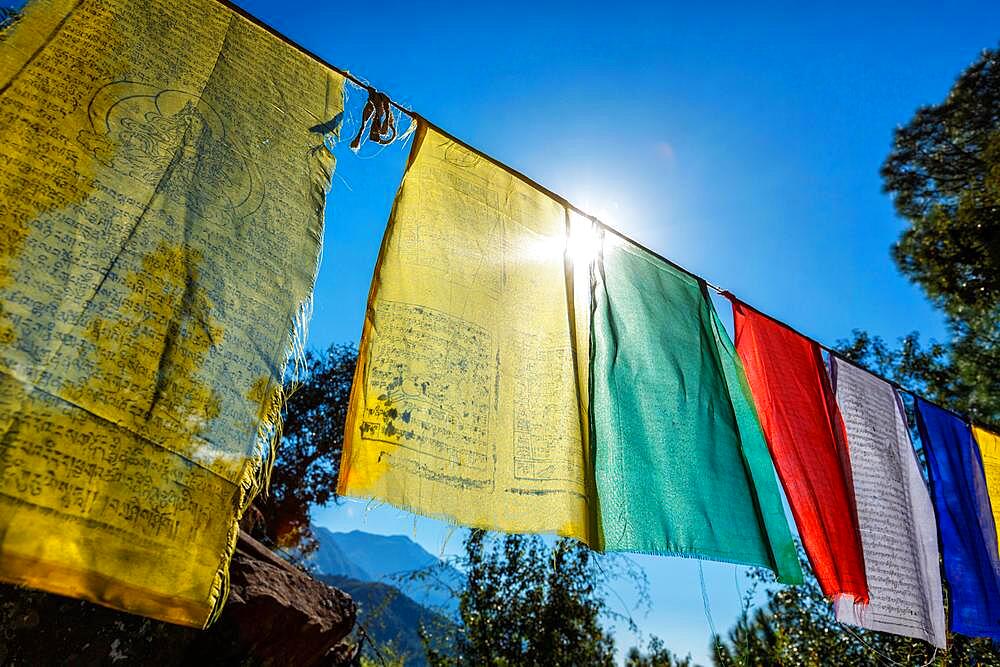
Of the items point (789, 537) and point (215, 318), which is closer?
point (215, 318)

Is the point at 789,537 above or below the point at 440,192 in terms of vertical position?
below

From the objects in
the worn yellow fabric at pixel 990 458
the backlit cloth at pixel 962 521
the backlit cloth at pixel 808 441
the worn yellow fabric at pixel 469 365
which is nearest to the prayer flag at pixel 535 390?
the worn yellow fabric at pixel 469 365

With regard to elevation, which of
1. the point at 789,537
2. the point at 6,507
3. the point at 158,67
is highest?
the point at 158,67

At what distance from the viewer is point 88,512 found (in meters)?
1.15

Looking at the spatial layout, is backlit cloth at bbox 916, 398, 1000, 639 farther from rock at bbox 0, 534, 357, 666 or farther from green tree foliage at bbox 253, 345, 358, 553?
green tree foliage at bbox 253, 345, 358, 553

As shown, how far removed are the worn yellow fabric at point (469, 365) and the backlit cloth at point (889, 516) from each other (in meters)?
1.80

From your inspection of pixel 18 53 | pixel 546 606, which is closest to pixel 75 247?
pixel 18 53

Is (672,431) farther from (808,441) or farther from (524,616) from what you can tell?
(524,616)

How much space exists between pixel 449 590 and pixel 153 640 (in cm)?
691

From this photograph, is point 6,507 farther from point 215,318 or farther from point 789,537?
point 789,537

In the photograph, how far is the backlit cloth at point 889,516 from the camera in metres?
2.97

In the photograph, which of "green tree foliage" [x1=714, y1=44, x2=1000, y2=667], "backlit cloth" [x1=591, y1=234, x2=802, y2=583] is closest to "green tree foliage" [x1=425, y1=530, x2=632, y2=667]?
"green tree foliage" [x1=714, y1=44, x2=1000, y2=667]

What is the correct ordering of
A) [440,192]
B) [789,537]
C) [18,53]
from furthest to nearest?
[789,537] < [440,192] < [18,53]

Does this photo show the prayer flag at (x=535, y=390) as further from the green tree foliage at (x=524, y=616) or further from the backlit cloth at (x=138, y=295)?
the green tree foliage at (x=524, y=616)
